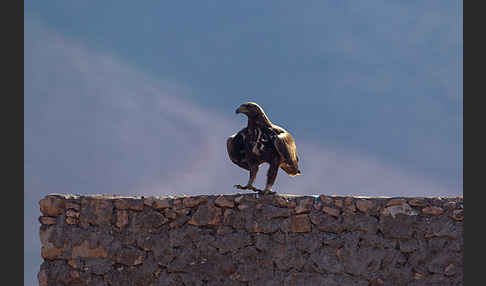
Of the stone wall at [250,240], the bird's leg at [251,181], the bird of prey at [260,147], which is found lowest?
the stone wall at [250,240]

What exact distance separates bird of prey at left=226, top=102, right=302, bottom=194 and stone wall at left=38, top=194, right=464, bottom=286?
34 cm

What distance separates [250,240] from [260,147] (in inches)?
44.4

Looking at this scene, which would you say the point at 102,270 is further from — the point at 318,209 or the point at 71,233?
the point at 318,209

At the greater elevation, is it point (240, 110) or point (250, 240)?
point (240, 110)

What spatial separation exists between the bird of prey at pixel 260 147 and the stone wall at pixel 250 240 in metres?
0.34

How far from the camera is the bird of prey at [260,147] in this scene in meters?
8.36

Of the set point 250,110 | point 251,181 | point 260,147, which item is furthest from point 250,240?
point 250,110

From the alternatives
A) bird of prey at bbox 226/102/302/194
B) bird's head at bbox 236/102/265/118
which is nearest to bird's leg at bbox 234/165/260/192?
bird of prey at bbox 226/102/302/194

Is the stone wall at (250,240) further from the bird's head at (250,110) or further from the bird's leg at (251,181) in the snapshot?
the bird's head at (250,110)

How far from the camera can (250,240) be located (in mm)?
8414

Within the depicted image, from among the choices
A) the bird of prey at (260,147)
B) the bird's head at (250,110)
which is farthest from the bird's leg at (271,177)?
the bird's head at (250,110)

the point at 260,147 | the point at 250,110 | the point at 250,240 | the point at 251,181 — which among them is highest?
the point at 250,110

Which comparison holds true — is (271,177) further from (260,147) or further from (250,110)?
(250,110)

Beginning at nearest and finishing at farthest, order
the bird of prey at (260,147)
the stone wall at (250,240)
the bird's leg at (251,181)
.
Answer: the stone wall at (250,240) → the bird of prey at (260,147) → the bird's leg at (251,181)
